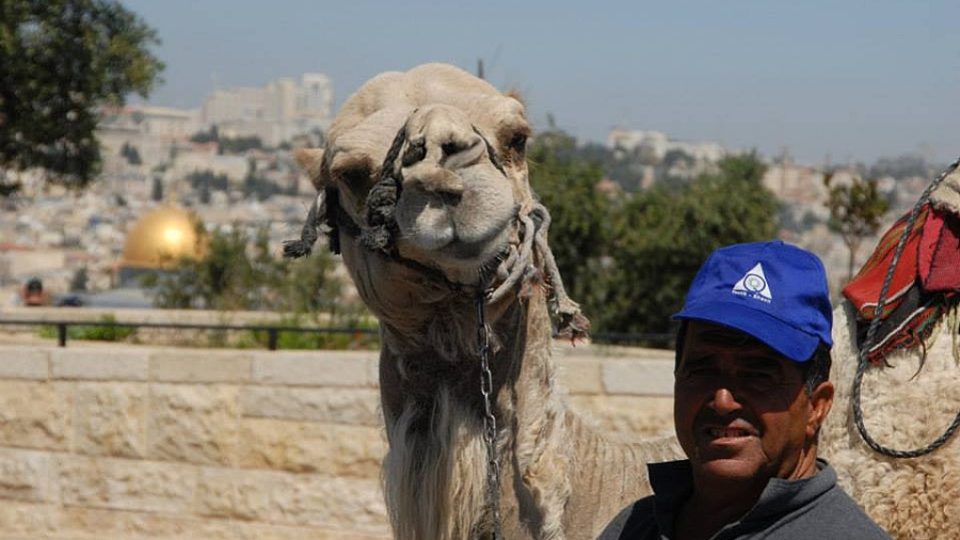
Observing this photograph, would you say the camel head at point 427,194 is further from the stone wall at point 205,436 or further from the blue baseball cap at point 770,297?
the stone wall at point 205,436

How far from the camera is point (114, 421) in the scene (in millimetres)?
8594

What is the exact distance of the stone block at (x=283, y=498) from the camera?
836 centimetres

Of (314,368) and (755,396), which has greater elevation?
(755,396)

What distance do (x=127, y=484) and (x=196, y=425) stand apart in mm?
595

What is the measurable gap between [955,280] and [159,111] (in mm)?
196680

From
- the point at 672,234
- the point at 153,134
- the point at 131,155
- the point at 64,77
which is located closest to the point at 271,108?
the point at 153,134

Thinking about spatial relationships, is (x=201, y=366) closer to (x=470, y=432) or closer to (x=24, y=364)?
(x=24, y=364)

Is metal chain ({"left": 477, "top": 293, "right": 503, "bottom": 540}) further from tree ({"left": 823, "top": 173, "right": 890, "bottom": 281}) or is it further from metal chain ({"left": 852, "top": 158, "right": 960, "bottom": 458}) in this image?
tree ({"left": 823, "top": 173, "right": 890, "bottom": 281})

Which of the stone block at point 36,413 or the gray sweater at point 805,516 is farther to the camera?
the stone block at point 36,413

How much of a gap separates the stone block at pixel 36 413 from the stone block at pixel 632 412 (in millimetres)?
3243

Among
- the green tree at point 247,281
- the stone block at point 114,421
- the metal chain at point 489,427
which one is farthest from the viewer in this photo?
the green tree at point 247,281

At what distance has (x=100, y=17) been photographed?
14.3 m

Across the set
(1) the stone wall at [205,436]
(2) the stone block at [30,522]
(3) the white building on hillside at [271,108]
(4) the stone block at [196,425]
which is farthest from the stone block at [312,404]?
(3) the white building on hillside at [271,108]

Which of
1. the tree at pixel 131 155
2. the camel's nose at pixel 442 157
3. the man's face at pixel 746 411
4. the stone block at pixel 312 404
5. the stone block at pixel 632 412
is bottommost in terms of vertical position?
the tree at pixel 131 155
